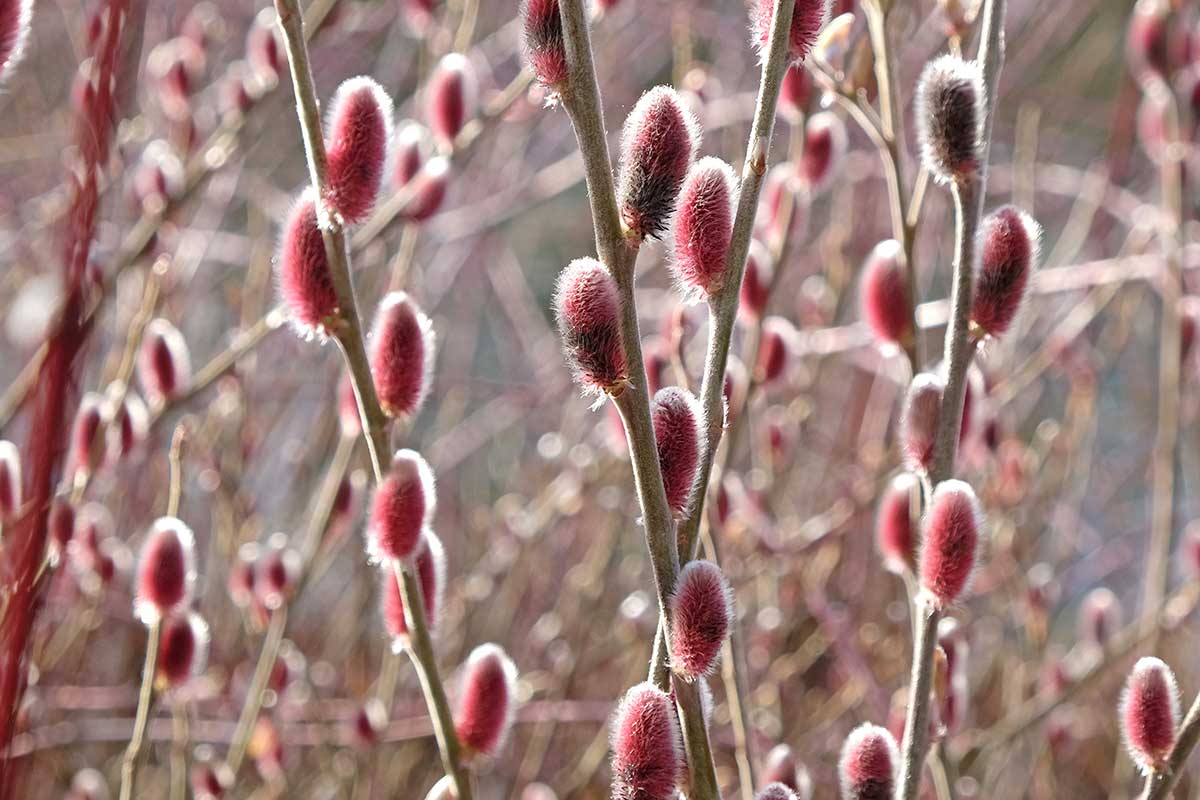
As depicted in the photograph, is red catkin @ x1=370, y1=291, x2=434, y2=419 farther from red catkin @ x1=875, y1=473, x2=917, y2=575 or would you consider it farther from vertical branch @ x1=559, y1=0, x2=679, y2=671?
red catkin @ x1=875, y1=473, x2=917, y2=575

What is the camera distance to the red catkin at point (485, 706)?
763 mm

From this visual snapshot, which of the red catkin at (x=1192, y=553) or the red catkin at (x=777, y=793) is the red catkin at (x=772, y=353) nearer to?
the red catkin at (x=1192, y=553)

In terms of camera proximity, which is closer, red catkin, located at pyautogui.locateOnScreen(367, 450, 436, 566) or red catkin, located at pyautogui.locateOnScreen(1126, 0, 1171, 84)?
red catkin, located at pyautogui.locateOnScreen(367, 450, 436, 566)

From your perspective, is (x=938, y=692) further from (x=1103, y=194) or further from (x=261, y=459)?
(x=261, y=459)

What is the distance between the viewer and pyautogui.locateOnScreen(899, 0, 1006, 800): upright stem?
0.68m

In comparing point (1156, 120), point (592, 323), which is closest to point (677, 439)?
point (592, 323)

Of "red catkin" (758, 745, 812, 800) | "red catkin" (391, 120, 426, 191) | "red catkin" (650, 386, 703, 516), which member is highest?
"red catkin" (391, 120, 426, 191)

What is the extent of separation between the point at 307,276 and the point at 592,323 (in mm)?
179

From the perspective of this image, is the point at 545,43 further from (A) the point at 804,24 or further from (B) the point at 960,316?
(B) the point at 960,316

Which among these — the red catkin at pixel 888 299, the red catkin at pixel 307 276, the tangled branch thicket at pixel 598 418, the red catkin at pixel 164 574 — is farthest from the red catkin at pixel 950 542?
the red catkin at pixel 164 574

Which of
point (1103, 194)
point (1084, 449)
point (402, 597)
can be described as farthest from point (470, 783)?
point (1084, 449)

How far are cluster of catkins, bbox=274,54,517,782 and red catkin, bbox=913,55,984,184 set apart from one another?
0.91 feet

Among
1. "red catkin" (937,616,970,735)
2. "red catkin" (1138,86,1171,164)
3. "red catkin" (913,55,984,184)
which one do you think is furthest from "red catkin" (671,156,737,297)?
"red catkin" (1138,86,1171,164)

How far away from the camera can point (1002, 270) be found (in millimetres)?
716
